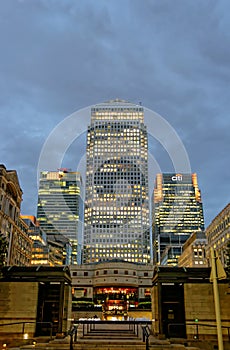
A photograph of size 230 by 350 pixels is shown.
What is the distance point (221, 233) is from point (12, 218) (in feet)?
210

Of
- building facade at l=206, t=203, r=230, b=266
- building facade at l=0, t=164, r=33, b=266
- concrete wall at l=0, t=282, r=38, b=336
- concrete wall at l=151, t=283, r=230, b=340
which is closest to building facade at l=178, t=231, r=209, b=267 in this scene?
building facade at l=206, t=203, r=230, b=266

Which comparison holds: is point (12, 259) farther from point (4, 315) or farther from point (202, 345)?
point (202, 345)

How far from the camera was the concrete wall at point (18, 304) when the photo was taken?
22922 mm

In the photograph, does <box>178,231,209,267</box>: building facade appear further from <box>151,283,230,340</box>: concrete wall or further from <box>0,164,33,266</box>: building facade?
<box>151,283,230,340</box>: concrete wall

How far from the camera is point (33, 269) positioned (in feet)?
82.4

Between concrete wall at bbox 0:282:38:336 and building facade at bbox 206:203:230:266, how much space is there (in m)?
79.9

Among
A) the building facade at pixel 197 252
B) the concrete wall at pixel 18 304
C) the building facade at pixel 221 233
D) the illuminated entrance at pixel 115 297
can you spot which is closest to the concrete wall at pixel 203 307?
the concrete wall at pixel 18 304

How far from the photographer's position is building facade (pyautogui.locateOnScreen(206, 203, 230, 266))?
9862 cm

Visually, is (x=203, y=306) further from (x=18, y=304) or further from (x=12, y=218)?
(x=12, y=218)

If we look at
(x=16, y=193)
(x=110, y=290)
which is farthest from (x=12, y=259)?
(x=110, y=290)

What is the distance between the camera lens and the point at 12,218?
9119cm

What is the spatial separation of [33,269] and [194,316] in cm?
1229

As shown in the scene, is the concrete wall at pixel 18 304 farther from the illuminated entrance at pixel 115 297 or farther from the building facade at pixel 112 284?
the illuminated entrance at pixel 115 297

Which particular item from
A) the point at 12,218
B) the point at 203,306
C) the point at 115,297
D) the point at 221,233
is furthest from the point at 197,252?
the point at 203,306
